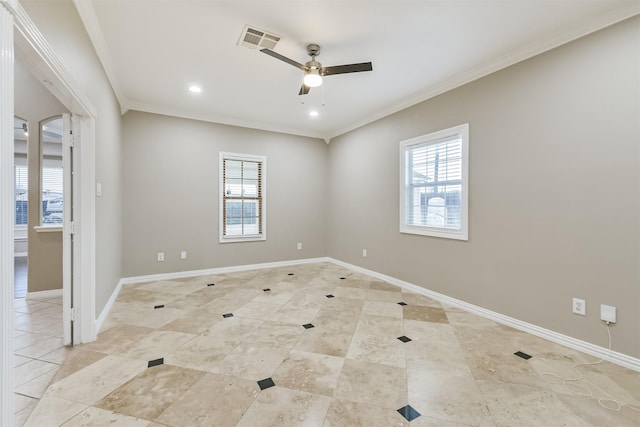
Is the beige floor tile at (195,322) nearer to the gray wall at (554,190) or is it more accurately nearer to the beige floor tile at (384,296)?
the beige floor tile at (384,296)

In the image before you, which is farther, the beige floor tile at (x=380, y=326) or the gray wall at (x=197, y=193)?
the gray wall at (x=197, y=193)

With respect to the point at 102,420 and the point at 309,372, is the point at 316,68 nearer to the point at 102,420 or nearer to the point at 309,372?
the point at 309,372

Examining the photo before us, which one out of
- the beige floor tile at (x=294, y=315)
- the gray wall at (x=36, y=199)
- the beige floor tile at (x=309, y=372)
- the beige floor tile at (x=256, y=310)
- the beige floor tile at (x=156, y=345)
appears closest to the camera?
the beige floor tile at (x=309, y=372)

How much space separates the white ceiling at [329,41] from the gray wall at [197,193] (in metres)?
0.72

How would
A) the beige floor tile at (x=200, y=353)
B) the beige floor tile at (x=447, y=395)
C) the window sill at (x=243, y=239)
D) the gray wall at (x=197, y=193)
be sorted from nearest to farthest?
1. the beige floor tile at (x=447, y=395)
2. the beige floor tile at (x=200, y=353)
3. the gray wall at (x=197, y=193)
4. the window sill at (x=243, y=239)

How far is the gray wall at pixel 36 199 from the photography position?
11.6 feet

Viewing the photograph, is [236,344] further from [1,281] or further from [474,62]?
[474,62]

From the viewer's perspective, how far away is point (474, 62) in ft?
9.64

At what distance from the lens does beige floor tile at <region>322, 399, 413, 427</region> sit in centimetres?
156

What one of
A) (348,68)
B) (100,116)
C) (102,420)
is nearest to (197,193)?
(100,116)

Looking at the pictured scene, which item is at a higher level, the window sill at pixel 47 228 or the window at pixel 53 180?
the window at pixel 53 180

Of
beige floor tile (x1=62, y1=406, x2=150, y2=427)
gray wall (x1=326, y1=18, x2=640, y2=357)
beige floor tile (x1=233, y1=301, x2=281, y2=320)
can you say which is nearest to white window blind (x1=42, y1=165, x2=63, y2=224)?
beige floor tile (x1=233, y1=301, x2=281, y2=320)

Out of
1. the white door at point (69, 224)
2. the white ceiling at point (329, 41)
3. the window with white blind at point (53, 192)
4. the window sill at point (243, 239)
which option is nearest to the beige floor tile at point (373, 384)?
the white door at point (69, 224)

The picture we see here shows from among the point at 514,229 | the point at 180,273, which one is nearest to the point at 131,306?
the point at 180,273
